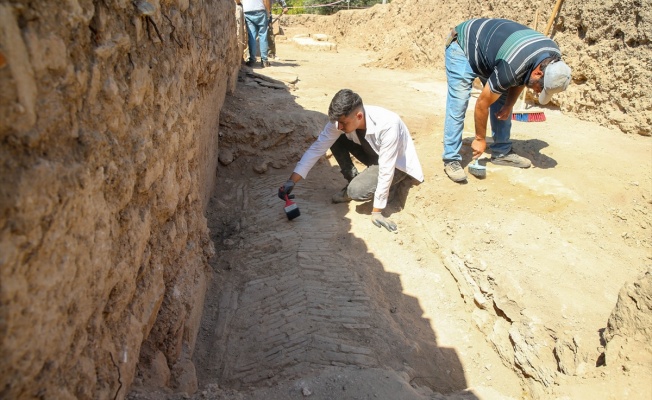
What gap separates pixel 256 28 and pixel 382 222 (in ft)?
18.5

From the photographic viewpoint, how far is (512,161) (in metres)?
4.86

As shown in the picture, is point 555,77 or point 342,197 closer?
point 555,77

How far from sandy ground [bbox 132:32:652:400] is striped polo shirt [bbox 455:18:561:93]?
1000mm

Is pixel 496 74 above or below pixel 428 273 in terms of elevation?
above

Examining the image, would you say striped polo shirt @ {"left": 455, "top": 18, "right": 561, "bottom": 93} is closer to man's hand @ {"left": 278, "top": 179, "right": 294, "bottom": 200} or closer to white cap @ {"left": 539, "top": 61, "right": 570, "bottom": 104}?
white cap @ {"left": 539, "top": 61, "right": 570, "bottom": 104}

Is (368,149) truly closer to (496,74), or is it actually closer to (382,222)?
(382,222)

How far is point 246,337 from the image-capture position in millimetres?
3168

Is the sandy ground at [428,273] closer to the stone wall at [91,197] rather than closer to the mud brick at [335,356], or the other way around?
the mud brick at [335,356]

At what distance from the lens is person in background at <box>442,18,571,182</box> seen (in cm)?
399

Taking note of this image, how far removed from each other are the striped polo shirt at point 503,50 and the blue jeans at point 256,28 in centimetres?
482

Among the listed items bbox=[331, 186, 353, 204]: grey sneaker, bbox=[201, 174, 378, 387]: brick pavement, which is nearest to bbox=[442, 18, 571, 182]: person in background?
bbox=[331, 186, 353, 204]: grey sneaker

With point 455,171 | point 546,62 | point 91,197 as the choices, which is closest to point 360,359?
point 91,197

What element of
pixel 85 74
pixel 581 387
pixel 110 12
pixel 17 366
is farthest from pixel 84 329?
pixel 581 387

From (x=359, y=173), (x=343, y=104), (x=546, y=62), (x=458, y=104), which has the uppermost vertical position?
(x=546, y=62)
